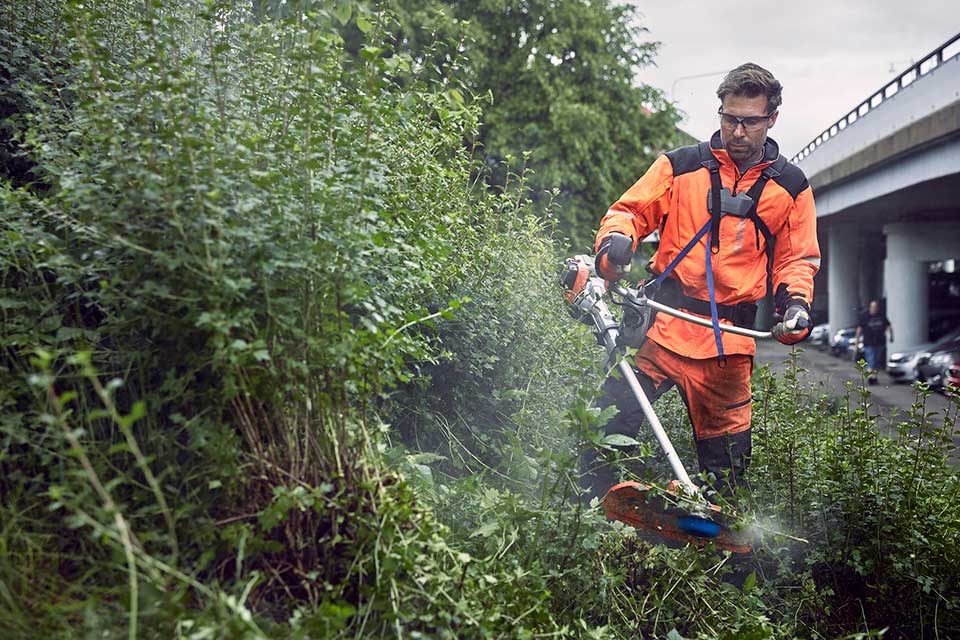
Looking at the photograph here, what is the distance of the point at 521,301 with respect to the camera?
17.5ft

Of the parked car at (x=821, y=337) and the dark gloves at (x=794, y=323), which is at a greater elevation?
the dark gloves at (x=794, y=323)

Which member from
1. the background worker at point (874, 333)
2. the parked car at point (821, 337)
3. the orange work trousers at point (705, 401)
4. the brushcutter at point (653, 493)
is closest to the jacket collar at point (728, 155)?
the brushcutter at point (653, 493)

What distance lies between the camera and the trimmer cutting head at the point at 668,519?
3957 mm

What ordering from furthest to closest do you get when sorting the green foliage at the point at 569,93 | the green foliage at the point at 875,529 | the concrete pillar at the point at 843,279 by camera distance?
the concrete pillar at the point at 843,279 → the green foliage at the point at 569,93 → the green foliage at the point at 875,529

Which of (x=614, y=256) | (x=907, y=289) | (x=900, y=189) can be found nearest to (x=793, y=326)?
(x=614, y=256)

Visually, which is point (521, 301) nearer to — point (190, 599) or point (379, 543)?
point (379, 543)

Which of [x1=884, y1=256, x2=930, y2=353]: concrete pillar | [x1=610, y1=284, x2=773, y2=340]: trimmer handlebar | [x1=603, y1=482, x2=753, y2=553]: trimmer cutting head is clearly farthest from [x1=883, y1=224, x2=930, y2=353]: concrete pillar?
[x1=603, y1=482, x2=753, y2=553]: trimmer cutting head

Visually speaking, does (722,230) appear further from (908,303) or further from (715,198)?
(908,303)

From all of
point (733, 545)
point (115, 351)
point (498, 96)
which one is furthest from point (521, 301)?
point (498, 96)

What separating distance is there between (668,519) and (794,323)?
3.40 ft

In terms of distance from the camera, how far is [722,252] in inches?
184

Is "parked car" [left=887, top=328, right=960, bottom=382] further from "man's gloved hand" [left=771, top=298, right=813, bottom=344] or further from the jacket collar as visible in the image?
"man's gloved hand" [left=771, top=298, right=813, bottom=344]

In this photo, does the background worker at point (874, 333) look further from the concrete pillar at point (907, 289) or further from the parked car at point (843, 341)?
Answer: the parked car at point (843, 341)

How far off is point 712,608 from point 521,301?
1961 millimetres
